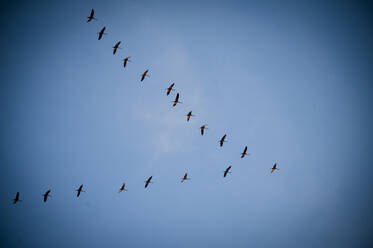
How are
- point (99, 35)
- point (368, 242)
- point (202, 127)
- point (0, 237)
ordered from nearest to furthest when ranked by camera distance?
point (99, 35) < point (202, 127) < point (368, 242) < point (0, 237)

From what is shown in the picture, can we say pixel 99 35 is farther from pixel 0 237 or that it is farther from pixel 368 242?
pixel 0 237

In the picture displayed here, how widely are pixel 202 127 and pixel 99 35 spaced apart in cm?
1927

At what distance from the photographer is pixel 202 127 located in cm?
3148

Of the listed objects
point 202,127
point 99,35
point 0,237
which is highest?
point 99,35

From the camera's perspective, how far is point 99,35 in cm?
2909

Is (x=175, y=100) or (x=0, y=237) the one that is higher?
(x=175, y=100)

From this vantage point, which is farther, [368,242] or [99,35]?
[368,242]

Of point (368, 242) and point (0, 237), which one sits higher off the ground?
point (368, 242)

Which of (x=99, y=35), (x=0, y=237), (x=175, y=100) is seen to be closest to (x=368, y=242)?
(x=175, y=100)

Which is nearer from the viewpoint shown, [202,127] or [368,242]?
[202,127]

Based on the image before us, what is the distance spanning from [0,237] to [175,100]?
287ft

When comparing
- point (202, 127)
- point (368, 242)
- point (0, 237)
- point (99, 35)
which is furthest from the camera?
point (0, 237)

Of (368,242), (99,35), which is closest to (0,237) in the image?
(99,35)

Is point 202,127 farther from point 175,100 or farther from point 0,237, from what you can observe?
point 0,237
